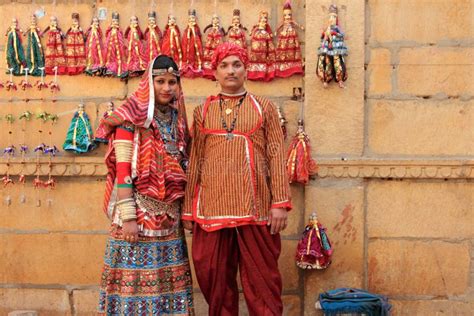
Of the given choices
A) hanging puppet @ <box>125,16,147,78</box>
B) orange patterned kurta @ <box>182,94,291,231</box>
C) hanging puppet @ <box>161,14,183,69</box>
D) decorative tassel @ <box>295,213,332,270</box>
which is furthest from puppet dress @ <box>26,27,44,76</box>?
decorative tassel @ <box>295,213,332,270</box>

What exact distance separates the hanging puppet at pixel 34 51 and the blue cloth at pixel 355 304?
2.62m

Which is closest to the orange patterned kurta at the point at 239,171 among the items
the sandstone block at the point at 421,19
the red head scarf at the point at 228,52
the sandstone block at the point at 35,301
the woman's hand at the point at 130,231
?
the red head scarf at the point at 228,52

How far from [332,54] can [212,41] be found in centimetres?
85

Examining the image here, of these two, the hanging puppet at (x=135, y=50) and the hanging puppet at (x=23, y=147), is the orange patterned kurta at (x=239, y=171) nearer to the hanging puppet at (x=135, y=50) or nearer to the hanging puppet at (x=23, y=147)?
the hanging puppet at (x=135, y=50)

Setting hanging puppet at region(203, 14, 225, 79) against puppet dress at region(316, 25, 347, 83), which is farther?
hanging puppet at region(203, 14, 225, 79)

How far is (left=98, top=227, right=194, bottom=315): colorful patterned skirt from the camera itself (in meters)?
3.54

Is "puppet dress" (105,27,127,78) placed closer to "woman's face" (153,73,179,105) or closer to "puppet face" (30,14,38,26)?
"puppet face" (30,14,38,26)

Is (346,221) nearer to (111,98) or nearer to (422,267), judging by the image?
(422,267)

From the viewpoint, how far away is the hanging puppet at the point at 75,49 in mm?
4590

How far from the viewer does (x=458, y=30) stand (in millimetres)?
4395

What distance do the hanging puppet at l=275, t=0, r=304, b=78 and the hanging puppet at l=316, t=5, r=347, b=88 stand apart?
7.1 inches

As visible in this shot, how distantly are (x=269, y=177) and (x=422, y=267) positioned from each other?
57.4 inches

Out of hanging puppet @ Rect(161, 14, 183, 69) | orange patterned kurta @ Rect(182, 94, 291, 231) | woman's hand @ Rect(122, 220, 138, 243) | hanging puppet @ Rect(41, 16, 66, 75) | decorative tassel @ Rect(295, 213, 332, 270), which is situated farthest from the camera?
hanging puppet @ Rect(41, 16, 66, 75)

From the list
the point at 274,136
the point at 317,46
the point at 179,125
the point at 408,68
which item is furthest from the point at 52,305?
the point at 408,68
